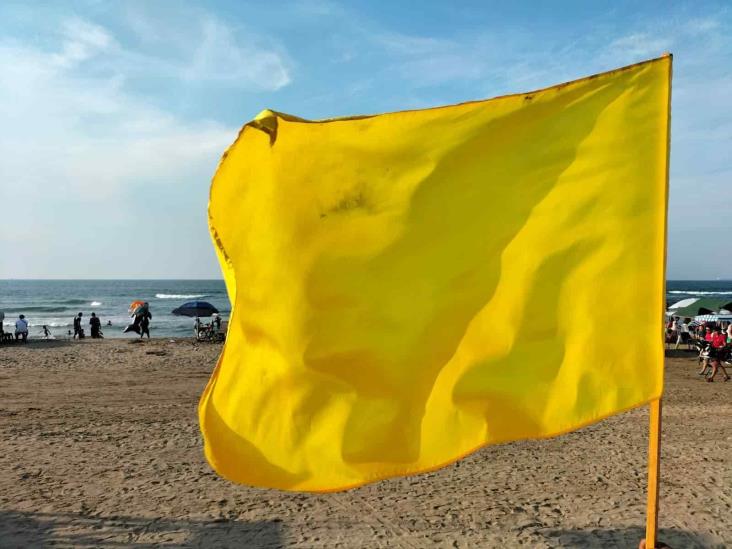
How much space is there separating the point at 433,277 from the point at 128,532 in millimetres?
4704

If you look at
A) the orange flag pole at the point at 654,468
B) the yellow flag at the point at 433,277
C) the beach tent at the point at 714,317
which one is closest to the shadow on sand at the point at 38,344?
the yellow flag at the point at 433,277

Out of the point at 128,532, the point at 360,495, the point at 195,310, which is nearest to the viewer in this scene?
the point at 128,532

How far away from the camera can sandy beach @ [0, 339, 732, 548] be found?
19.7 feet

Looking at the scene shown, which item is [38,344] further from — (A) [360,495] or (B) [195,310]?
(A) [360,495]

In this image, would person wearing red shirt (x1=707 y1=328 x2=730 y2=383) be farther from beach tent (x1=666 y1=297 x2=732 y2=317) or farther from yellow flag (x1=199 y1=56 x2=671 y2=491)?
yellow flag (x1=199 y1=56 x2=671 y2=491)

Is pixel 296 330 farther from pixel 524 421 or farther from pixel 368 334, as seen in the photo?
pixel 524 421

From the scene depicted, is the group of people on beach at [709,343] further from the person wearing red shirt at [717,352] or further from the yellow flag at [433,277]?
the yellow flag at [433,277]

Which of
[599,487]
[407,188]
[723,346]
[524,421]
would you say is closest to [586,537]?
[599,487]

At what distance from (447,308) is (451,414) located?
0.59m

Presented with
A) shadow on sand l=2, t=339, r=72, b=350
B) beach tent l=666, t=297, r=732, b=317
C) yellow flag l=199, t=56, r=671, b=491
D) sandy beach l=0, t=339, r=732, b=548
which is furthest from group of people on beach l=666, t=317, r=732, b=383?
shadow on sand l=2, t=339, r=72, b=350

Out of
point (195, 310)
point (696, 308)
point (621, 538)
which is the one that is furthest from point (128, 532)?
point (696, 308)

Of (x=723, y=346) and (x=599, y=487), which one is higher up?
(x=723, y=346)

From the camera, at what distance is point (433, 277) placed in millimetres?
3385

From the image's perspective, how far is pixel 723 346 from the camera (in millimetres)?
16156
